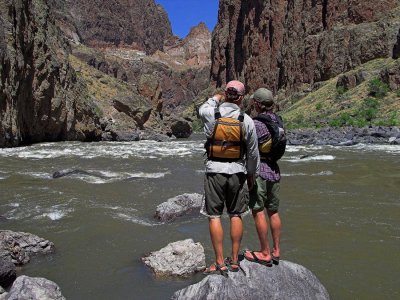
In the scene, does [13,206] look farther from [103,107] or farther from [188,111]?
[188,111]

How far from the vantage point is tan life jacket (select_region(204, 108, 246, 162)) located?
197 inches

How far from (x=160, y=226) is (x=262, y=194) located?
4181mm

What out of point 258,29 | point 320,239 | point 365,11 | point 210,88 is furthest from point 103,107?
point 210,88

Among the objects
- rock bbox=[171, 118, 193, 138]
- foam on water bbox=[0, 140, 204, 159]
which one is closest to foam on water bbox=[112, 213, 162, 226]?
foam on water bbox=[0, 140, 204, 159]

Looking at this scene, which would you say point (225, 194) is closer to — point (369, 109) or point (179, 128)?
point (369, 109)

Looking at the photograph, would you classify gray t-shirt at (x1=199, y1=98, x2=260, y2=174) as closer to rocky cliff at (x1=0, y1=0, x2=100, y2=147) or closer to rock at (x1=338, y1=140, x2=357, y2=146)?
rocky cliff at (x1=0, y1=0, x2=100, y2=147)

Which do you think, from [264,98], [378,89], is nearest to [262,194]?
[264,98]

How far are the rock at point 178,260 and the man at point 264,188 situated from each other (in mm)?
1218

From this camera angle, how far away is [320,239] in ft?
27.1

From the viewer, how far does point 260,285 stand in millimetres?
5152

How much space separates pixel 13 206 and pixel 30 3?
2978cm

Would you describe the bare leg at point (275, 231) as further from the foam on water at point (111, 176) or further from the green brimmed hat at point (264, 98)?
the foam on water at point (111, 176)

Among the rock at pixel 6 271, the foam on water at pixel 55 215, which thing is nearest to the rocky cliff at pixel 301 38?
the foam on water at pixel 55 215

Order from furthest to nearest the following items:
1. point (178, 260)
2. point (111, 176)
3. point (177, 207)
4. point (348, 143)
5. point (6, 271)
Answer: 1. point (348, 143)
2. point (111, 176)
3. point (177, 207)
4. point (178, 260)
5. point (6, 271)
